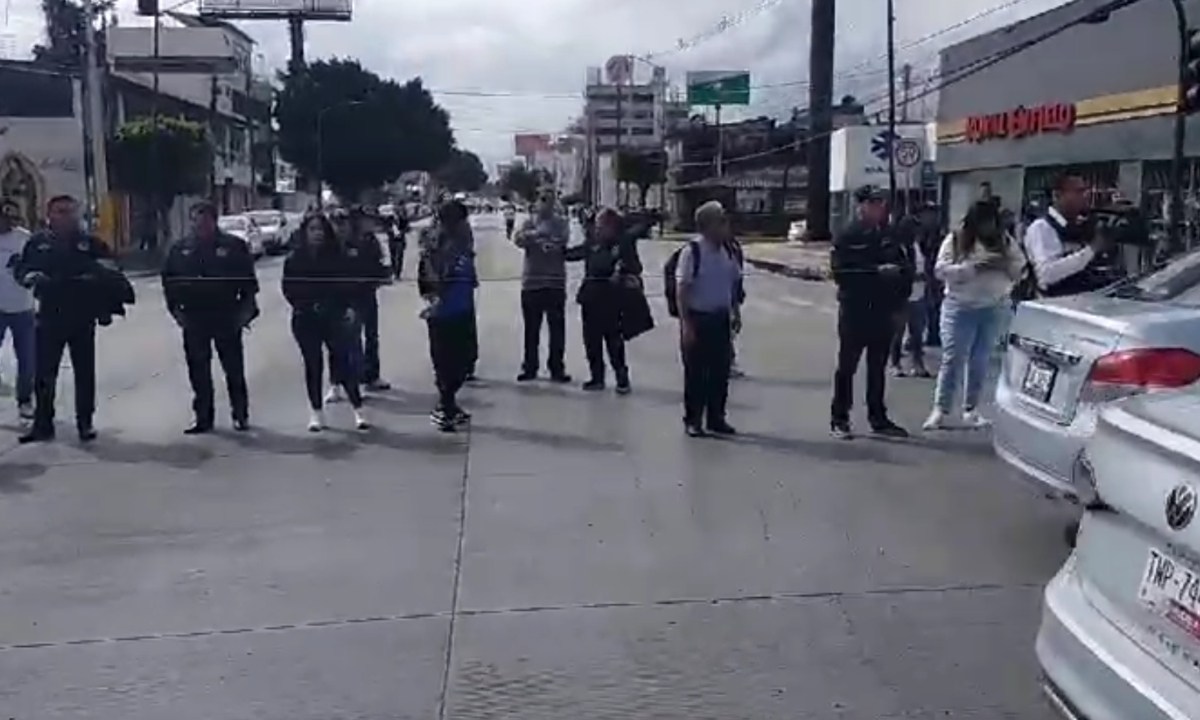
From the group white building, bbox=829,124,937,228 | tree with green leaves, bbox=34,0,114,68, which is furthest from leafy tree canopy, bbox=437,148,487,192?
white building, bbox=829,124,937,228

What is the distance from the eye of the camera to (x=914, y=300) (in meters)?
13.6

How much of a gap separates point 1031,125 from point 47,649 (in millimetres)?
28163

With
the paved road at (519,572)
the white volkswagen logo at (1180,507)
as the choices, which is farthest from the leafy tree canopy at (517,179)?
the white volkswagen logo at (1180,507)

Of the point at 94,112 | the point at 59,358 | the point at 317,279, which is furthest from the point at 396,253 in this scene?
the point at 59,358

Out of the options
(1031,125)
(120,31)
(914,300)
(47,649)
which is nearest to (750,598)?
(47,649)

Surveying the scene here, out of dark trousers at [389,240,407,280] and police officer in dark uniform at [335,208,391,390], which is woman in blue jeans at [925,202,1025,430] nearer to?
police officer in dark uniform at [335,208,391,390]

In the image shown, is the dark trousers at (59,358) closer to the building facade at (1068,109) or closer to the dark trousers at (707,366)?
the dark trousers at (707,366)

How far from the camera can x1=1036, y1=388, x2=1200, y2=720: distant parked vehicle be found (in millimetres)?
3238

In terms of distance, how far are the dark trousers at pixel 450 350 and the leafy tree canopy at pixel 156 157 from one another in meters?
38.5

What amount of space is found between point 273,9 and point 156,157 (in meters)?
34.8

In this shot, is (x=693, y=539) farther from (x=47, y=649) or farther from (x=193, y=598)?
(x=47, y=649)

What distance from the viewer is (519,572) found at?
688 centimetres

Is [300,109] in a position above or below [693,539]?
above

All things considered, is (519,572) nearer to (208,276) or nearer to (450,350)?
(450,350)
